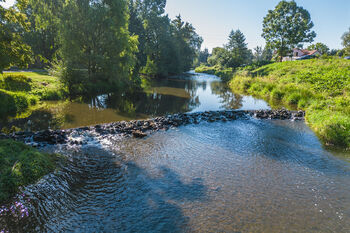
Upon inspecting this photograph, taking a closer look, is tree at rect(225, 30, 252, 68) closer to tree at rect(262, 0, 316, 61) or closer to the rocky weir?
tree at rect(262, 0, 316, 61)

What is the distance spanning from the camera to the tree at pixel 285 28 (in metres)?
57.8

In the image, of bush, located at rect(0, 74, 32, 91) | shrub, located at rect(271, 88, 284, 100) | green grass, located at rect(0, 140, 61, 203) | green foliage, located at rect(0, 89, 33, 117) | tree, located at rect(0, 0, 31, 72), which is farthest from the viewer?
shrub, located at rect(271, 88, 284, 100)

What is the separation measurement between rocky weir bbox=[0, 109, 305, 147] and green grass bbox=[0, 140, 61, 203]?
250 centimetres

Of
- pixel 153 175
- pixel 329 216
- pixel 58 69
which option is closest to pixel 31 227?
pixel 153 175

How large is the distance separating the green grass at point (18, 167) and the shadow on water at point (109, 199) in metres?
0.44

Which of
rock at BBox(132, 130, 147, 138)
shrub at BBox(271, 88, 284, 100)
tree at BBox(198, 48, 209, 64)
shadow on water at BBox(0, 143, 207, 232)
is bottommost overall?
shadow on water at BBox(0, 143, 207, 232)

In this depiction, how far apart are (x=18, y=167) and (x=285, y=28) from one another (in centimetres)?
6992

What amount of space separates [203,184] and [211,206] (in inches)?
49.8

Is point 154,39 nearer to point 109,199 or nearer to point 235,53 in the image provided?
point 235,53

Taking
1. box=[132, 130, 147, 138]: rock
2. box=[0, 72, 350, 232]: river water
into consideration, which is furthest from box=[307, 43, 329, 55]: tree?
box=[132, 130, 147, 138]: rock

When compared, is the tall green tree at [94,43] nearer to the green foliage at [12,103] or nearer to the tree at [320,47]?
the green foliage at [12,103]

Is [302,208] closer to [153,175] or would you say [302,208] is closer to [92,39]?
[153,175]

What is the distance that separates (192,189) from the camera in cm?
734

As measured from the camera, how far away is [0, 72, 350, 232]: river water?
5742mm
